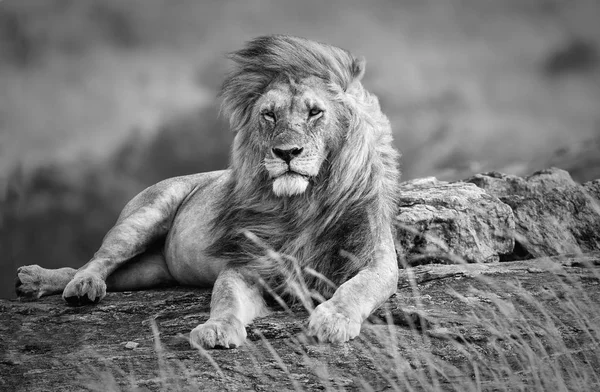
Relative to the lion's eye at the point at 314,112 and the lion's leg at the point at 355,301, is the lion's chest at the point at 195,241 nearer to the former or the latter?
the lion's eye at the point at 314,112

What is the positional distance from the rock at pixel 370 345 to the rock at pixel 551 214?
1.26 m

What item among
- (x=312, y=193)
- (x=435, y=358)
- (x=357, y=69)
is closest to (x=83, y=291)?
(x=312, y=193)

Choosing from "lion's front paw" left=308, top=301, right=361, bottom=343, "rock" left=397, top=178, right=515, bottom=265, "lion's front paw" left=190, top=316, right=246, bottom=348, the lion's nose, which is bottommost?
"lion's front paw" left=190, top=316, right=246, bottom=348

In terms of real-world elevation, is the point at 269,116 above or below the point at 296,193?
above

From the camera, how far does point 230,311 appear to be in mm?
4387

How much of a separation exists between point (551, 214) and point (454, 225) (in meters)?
1.18

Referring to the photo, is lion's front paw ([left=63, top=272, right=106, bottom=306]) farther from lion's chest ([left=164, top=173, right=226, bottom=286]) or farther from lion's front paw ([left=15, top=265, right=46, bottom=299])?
lion's chest ([left=164, top=173, right=226, bottom=286])

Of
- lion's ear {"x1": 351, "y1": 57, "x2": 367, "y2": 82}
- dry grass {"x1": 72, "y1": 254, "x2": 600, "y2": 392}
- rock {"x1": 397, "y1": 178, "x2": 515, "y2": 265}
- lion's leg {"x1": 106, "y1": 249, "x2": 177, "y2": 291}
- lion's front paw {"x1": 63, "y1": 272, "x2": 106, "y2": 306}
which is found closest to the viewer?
dry grass {"x1": 72, "y1": 254, "x2": 600, "y2": 392}

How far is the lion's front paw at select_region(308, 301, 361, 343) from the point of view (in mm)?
3990

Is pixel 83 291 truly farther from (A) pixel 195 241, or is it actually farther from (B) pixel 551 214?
(B) pixel 551 214

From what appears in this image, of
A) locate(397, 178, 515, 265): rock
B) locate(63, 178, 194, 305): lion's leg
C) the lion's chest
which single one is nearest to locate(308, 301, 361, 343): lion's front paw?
the lion's chest

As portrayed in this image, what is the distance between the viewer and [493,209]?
20.8 ft

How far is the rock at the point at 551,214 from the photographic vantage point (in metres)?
6.56

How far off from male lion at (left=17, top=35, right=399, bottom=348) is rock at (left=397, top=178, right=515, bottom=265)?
63 cm
